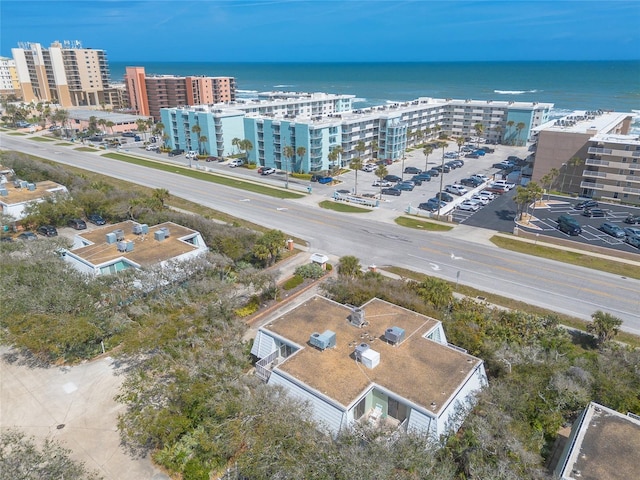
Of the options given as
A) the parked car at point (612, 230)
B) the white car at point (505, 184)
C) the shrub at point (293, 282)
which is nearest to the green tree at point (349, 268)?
the shrub at point (293, 282)

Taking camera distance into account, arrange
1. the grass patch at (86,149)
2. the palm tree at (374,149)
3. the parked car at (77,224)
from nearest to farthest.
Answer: the parked car at (77,224) → the palm tree at (374,149) → the grass patch at (86,149)

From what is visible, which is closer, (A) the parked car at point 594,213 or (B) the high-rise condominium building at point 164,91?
(A) the parked car at point 594,213

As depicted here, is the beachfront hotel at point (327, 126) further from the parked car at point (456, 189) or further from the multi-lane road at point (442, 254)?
the parked car at point (456, 189)

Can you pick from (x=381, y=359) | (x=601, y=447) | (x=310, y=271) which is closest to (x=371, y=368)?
(x=381, y=359)

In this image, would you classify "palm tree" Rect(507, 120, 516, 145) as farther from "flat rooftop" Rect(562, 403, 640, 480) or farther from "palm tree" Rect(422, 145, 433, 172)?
"flat rooftop" Rect(562, 403, 640, 480)

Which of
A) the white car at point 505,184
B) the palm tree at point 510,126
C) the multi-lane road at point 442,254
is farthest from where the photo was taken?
the palm tree at point 510,126

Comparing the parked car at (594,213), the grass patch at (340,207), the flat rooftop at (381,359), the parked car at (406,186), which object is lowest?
the grass patch at (340,207)

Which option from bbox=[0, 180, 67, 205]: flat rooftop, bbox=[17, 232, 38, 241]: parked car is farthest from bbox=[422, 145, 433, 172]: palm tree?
bbox=[17, 232, 38, 241]: parked car

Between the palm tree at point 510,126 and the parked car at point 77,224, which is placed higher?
the palm tree at point 510,126
